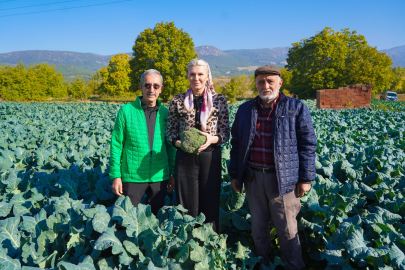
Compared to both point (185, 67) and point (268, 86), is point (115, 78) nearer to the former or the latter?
point (185, 67)

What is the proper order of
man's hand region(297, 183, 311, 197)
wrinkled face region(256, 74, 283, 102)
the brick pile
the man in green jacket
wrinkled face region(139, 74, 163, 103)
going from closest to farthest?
1. wrinkled face region(256, 74, 283, 102)
2. man's hand region(297, 183, 311, 197)
3. wrinkled face region(139, 74, 163, 103)
4. the man in green jacket
5. the brick pile

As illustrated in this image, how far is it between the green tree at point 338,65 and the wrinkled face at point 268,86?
4906cm

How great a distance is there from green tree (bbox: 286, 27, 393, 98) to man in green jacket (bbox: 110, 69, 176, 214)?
161ft

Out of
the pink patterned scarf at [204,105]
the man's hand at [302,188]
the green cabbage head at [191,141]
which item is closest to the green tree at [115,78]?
the pink patterned scarf at [204,105]

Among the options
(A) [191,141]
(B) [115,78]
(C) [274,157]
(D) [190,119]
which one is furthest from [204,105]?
(B) [115,78]

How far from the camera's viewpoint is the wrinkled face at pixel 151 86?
279 cm

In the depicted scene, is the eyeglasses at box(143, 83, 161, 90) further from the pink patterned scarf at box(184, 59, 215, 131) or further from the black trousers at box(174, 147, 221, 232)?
the black trousers at box(174, 147, 221, 232)

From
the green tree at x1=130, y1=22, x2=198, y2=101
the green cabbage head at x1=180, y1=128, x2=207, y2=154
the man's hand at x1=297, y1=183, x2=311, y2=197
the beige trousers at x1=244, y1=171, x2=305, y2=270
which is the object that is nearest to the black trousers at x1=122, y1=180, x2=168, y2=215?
the green cabbage head at x1=180, y1=128, x2=207, y2=154

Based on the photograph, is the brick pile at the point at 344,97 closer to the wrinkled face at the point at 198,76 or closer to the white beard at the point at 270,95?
the white beard at the point at 270,95

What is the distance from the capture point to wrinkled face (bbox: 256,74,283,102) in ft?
8.05

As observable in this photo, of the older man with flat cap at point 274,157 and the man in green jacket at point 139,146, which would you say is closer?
the older man with flat cap at point 274,157

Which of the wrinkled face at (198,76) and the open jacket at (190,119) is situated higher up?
the wrinkled face at (198,76)

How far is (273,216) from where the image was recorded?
268cm

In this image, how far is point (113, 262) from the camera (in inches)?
83.1
